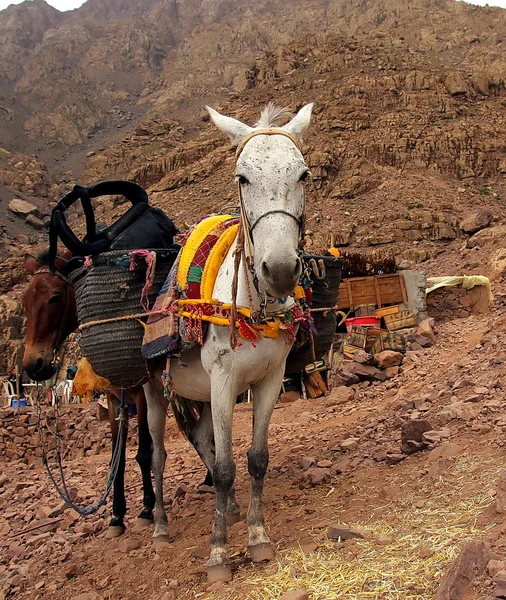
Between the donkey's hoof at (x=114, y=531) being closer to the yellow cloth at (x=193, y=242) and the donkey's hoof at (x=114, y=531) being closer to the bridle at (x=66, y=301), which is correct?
the bridle at (x=66, y=301)

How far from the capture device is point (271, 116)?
11.9ft

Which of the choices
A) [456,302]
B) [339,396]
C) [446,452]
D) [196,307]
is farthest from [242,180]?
[456,302]

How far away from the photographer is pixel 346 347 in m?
13.5

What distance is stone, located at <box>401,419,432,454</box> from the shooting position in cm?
483

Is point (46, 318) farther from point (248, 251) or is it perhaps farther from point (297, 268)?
point (297, 268)

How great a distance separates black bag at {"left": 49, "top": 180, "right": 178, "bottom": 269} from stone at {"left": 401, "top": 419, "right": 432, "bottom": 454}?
2.61m

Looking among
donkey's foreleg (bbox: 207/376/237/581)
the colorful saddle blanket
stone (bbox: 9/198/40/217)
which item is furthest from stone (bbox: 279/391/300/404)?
stone (bbox: 9/198/40/217)

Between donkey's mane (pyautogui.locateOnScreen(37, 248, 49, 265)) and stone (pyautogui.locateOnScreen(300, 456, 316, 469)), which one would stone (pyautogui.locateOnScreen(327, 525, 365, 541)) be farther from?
donkey's mane (pyautogui.locateOnScreen(37, 248, 49, 265))

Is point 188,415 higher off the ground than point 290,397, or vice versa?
point 188,415

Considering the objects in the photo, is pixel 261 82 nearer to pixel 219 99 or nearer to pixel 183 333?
pixel 219 99

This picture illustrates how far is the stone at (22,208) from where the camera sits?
54.6m

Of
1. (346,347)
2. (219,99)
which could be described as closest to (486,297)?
(346,347)

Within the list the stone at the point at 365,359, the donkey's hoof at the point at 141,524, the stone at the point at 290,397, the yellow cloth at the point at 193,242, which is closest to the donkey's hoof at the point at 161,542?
the donkey's hoof at the point at 141,524

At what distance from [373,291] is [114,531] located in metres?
13.0
